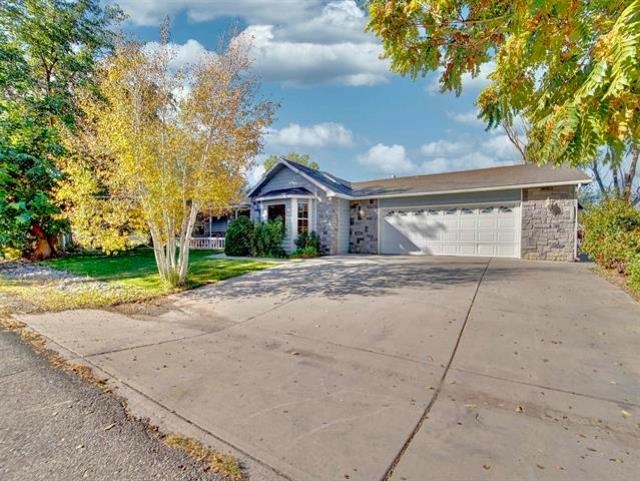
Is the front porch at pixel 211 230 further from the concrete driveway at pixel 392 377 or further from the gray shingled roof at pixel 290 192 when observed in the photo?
the concrete driveway at pixel 392 377

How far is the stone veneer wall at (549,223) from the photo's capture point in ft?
41.0

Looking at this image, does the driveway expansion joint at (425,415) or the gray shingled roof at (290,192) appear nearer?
the driveway expansion joint at (425,415)

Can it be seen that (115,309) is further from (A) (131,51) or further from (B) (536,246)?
(B) (536,246)

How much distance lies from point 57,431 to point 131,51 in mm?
Result: 7877

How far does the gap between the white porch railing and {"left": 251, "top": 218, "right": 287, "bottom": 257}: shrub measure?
5.64m

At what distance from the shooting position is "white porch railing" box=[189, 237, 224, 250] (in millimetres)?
20219

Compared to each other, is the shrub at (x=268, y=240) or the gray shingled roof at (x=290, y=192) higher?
the gray shingled roof at (x=290, y=192)

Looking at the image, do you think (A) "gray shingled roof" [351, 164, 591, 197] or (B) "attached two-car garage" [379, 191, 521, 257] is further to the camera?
(B) "attached two-car garage" [379, 191, 521, 257]

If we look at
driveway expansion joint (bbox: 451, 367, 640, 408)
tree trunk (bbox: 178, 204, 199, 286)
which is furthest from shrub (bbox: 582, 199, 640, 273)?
tree trunk (bbox: 178, 204, 199, 286)

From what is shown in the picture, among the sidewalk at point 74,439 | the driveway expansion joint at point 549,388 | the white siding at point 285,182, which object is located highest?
the white siding at point 285,182

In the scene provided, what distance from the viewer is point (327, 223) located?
15.5 metres

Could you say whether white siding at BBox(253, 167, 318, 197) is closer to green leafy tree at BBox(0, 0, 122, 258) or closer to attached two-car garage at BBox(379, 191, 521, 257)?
attached two-car garage at BBox(379, 191, 521, 257)

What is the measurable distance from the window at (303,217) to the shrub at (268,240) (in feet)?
2.92

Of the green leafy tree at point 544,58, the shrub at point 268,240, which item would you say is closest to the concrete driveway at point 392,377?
the green leafy tree at point 544,58
